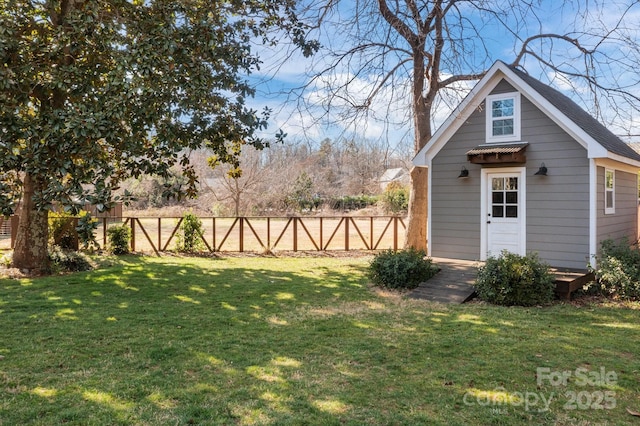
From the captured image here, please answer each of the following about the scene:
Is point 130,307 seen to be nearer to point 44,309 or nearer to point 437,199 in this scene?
point 44,309

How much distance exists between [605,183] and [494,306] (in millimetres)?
3930

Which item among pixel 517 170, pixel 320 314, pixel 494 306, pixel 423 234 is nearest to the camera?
pixel 320 314

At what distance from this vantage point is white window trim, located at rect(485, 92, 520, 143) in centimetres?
816

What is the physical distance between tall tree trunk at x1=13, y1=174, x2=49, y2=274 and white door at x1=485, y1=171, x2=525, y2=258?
9.19 m

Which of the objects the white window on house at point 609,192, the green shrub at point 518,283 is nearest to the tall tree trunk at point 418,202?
the white window on house at point 609,192

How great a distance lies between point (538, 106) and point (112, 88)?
7.44 m

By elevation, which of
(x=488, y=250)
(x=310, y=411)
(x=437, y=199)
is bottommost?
(x=310, y=411)

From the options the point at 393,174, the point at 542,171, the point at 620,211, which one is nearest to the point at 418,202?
the point at 542,171

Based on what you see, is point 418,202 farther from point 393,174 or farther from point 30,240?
point 393,174

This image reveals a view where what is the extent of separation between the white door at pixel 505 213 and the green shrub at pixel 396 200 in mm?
17681

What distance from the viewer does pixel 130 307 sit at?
6.07 m

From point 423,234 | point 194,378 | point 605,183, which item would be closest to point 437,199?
point 423,234

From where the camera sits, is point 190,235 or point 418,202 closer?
point 418,202

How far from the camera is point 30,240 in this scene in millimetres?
8703
